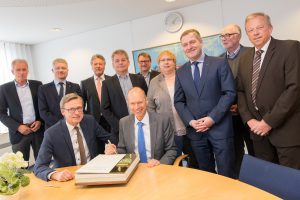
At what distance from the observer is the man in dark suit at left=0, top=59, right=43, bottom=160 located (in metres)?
3.56

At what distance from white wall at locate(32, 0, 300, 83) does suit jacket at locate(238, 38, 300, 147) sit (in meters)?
2.94

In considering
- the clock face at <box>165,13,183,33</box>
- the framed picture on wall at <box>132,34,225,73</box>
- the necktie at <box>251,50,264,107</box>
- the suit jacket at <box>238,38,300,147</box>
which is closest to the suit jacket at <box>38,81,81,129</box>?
the necktie at <box>251,50,264,107</box>

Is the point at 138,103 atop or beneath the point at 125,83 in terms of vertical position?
beneath

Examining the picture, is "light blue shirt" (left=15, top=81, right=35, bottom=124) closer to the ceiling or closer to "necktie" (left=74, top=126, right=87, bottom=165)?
the ceiling

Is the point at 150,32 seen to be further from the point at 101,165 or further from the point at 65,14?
the point at 101,165

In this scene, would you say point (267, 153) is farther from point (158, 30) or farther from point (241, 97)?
point (158, 30)

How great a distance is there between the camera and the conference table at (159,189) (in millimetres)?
1312

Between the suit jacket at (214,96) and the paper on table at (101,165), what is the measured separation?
954 millimetres

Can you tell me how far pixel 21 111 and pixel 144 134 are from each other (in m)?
2.17

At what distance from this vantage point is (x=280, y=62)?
213 cm

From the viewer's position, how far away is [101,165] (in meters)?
1.65

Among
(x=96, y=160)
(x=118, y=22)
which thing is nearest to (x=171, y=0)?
(x=118, y=22)

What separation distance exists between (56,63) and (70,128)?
1.46 m

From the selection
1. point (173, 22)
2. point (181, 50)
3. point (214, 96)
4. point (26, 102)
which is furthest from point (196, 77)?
point (173, 22)
